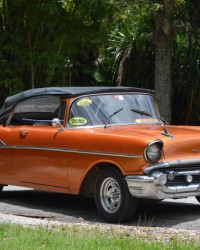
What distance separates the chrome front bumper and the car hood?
0.37 m

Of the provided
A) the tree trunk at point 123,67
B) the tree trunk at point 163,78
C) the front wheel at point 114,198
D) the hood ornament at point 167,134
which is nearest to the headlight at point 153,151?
the hood ornament at point 167,134

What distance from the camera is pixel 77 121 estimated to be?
9125mm

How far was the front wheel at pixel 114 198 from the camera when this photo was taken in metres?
8.25

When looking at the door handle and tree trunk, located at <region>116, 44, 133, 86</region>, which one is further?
tree trunk, located at <region>116, 44, 133, 86</region>

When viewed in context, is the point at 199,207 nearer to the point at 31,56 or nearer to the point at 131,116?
the point at 131,116

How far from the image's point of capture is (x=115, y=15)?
1820cm

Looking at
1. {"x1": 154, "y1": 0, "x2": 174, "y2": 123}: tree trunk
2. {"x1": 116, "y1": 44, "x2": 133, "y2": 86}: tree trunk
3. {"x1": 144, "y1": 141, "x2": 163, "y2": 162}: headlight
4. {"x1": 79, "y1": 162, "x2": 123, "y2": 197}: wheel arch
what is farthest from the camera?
{"x1": 116, "y1": 44, "x2": 133, "y2": 86}: tree trunk

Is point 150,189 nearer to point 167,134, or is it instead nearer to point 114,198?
point 114,198

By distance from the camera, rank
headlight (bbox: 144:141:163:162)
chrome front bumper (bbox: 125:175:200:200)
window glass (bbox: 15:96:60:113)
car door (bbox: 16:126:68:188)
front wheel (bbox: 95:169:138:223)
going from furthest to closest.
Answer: window glass (bbox: 15:96:60:113)
car door (bbox: 16:126:68:188)
front wheel (bbox: 95:169:138:223)
headlight (bbox: 144:141:163:162)
chrome front bumper (bbox: 125:175:200:200)

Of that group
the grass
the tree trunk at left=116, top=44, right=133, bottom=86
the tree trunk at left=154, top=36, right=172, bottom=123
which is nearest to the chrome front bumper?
the grass

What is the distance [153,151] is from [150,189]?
46 centimetres

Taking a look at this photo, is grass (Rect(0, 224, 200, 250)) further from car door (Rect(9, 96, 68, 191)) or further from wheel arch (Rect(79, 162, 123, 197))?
car door (Rect(9, 96, 68, 191))

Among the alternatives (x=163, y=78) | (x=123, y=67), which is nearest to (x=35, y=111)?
(x=163, y=78)

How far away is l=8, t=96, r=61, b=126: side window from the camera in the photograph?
9.89 metres
